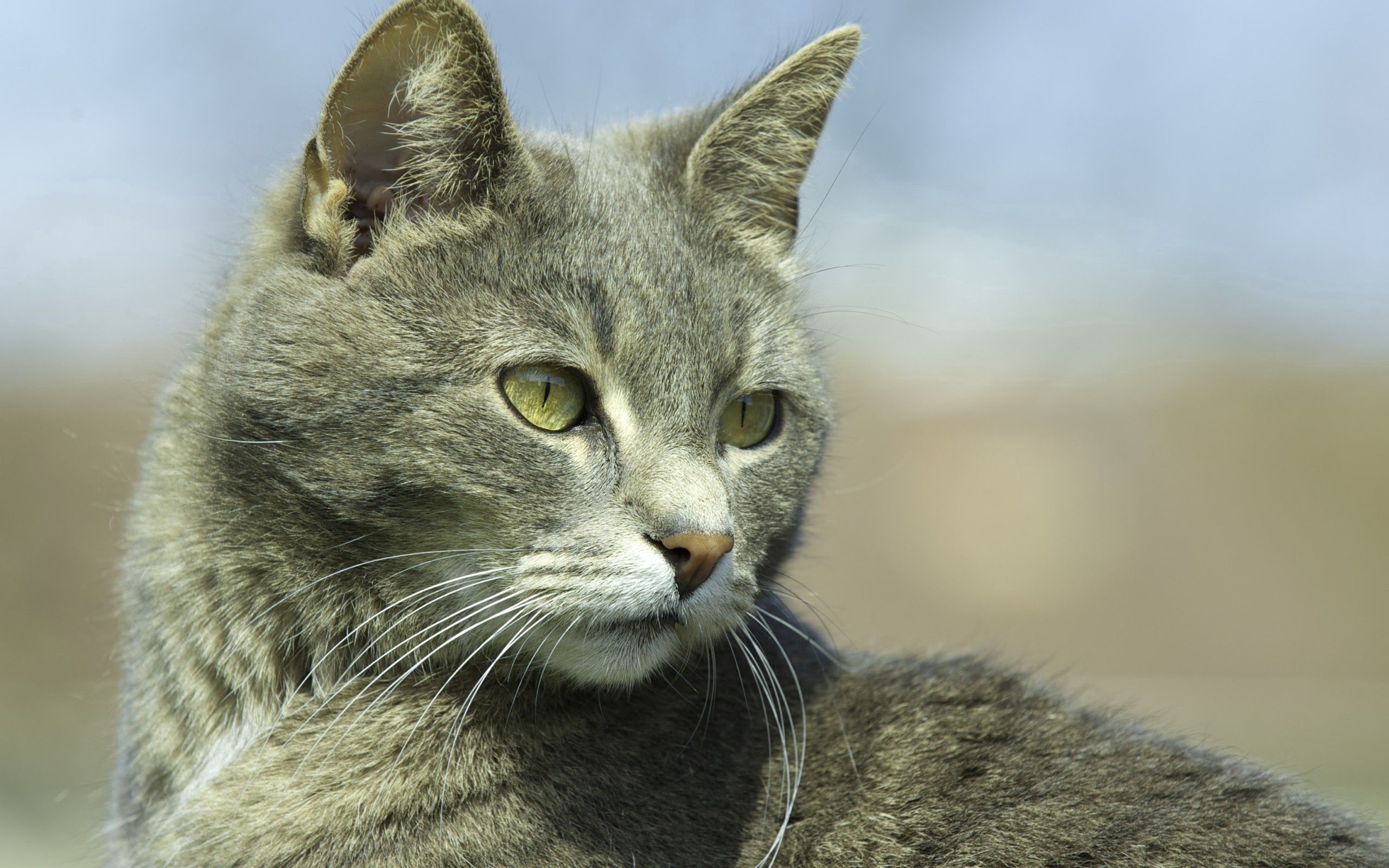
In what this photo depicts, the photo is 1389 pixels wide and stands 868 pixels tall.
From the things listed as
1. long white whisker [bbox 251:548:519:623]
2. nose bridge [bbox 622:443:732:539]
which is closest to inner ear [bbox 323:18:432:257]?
long white whisker [bbox 251:548:519:623]

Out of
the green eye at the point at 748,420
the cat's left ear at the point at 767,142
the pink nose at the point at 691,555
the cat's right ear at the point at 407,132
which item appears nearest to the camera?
the pink nose at the point at 691,555

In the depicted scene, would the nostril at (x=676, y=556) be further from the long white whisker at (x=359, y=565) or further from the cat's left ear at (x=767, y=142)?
the cat's left ear at (x=767, y=142)

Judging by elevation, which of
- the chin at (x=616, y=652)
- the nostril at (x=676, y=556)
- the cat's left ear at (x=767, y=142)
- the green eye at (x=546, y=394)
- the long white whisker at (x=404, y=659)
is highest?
the cat's left ear at (x=767, y=142)

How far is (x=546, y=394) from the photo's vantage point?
6.50 ft

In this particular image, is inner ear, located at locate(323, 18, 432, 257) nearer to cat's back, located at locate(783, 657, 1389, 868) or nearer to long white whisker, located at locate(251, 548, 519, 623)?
long white whisker, located at locate(251, 548, 519, 623)

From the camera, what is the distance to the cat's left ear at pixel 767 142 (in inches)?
97.1

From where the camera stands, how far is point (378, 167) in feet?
6.83

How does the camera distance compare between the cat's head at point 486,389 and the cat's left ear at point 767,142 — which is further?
the cat's left ear at point 767,142

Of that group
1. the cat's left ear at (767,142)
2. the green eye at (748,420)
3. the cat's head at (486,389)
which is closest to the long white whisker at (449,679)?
the cat's head at (486,389)

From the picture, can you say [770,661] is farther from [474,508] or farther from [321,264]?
[321,264]

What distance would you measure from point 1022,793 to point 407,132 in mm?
1742

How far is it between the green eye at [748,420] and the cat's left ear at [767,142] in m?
0.44

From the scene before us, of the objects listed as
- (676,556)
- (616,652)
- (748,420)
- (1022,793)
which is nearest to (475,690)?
(616,652)

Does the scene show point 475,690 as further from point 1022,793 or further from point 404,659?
point 1022,793
